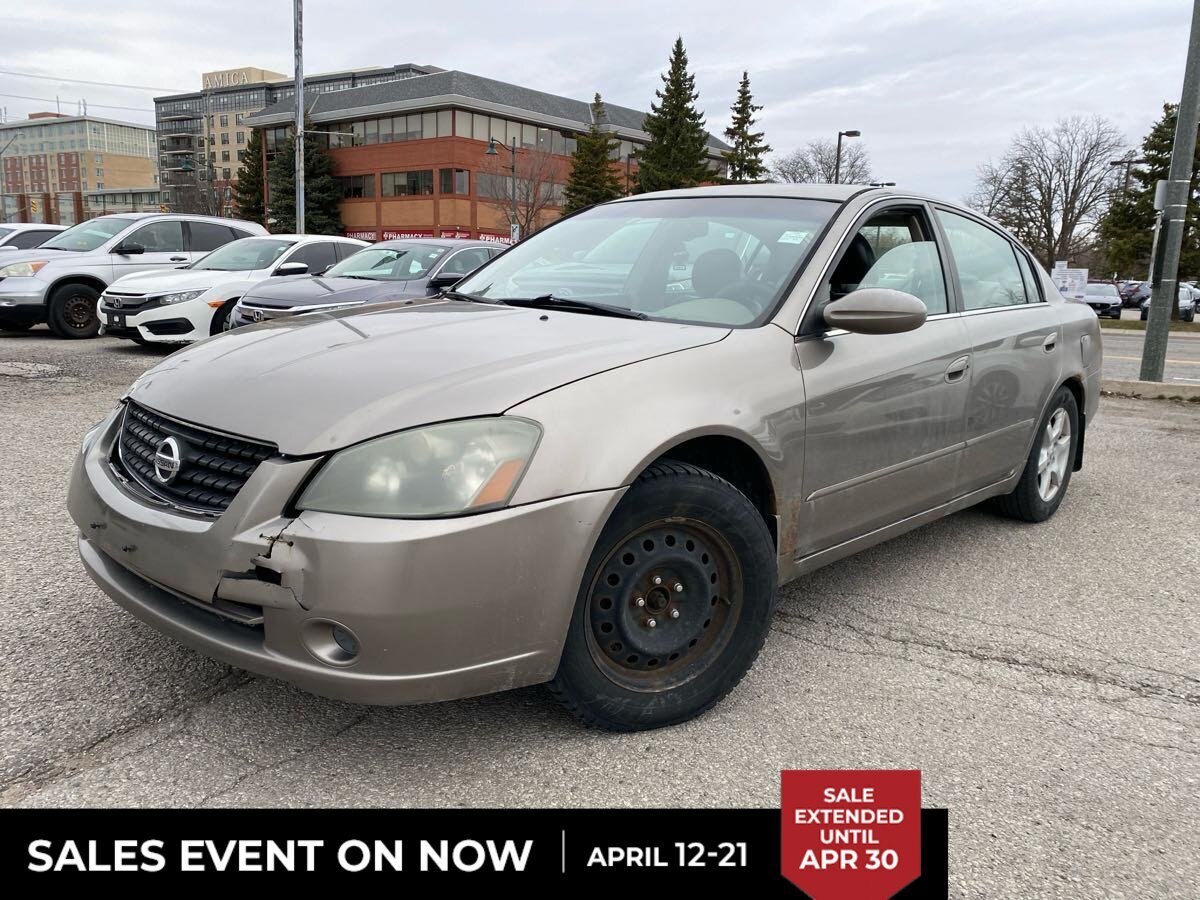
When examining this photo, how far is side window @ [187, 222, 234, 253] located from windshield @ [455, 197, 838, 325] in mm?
10300

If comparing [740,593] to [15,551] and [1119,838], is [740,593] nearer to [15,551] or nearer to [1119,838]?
[1119,838]

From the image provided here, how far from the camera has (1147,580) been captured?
406cm

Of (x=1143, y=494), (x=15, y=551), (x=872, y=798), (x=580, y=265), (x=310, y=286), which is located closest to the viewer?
(x=872, y=798)

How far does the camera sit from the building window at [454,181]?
61312 millimetres

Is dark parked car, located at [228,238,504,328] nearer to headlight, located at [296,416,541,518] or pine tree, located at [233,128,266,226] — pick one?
headlight, located at [296,416,541,518]

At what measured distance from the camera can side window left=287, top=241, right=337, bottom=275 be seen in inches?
447

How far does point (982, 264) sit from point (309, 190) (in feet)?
222

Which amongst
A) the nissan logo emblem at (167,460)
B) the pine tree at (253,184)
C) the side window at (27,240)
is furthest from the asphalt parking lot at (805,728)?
the pine tree at (253,184)

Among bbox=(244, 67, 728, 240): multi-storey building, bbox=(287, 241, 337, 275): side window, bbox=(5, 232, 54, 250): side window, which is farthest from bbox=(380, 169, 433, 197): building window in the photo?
bbox=(287, 241, 337, 275): side window

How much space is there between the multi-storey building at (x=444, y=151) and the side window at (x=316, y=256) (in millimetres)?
45587

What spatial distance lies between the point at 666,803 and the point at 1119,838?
1049mm

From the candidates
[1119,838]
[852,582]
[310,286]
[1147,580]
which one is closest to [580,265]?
[852,582]

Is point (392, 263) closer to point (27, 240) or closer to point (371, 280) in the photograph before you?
point (371, 280)

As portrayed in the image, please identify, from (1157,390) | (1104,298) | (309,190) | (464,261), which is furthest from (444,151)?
(1157,390)
